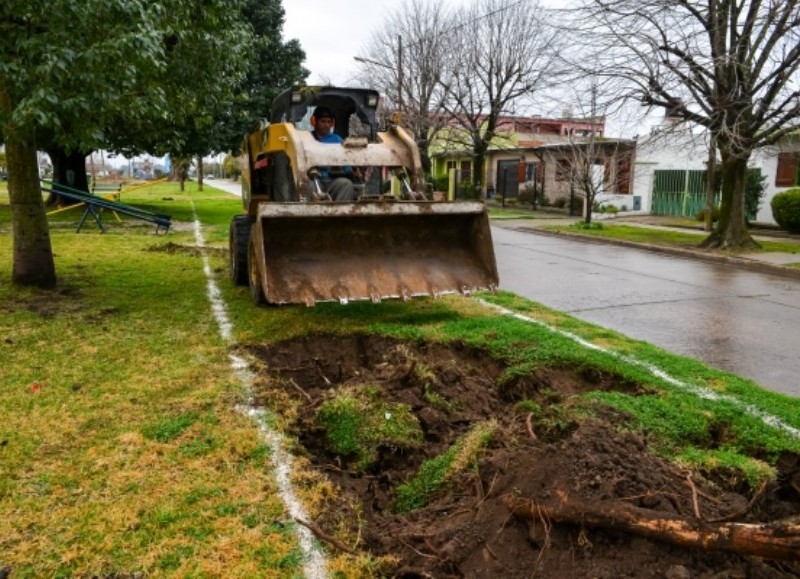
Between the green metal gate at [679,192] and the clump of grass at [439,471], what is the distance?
2428cm

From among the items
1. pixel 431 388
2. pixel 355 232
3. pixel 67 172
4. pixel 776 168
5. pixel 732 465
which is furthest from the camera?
pixel 67 172

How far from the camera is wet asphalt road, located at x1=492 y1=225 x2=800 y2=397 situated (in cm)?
652

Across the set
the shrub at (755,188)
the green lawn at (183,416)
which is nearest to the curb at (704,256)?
the shrub at (755,188)

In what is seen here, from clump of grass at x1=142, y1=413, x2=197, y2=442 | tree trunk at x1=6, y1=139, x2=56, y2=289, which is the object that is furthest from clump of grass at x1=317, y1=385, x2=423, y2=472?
tree trunk at x1=6, y1=139, x2=56, y2=289

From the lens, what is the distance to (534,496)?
310cm

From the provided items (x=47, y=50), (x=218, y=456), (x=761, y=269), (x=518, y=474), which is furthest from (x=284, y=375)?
(x=761, y=269)

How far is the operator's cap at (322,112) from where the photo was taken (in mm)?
8148

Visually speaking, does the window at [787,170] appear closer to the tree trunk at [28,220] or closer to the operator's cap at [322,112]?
the operator's cap at [322,112]

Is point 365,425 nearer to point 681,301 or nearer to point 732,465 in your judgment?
point 732,465

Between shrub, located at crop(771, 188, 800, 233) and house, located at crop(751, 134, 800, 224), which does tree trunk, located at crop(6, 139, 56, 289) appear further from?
house, located at crop(751, 134, 800, 224)

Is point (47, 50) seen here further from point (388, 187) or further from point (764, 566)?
point (764, 566)

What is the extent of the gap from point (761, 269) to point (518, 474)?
1214 centimetres

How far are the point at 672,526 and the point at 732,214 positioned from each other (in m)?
15.0

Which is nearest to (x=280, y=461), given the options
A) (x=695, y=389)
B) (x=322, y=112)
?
(x=695, y=389)
